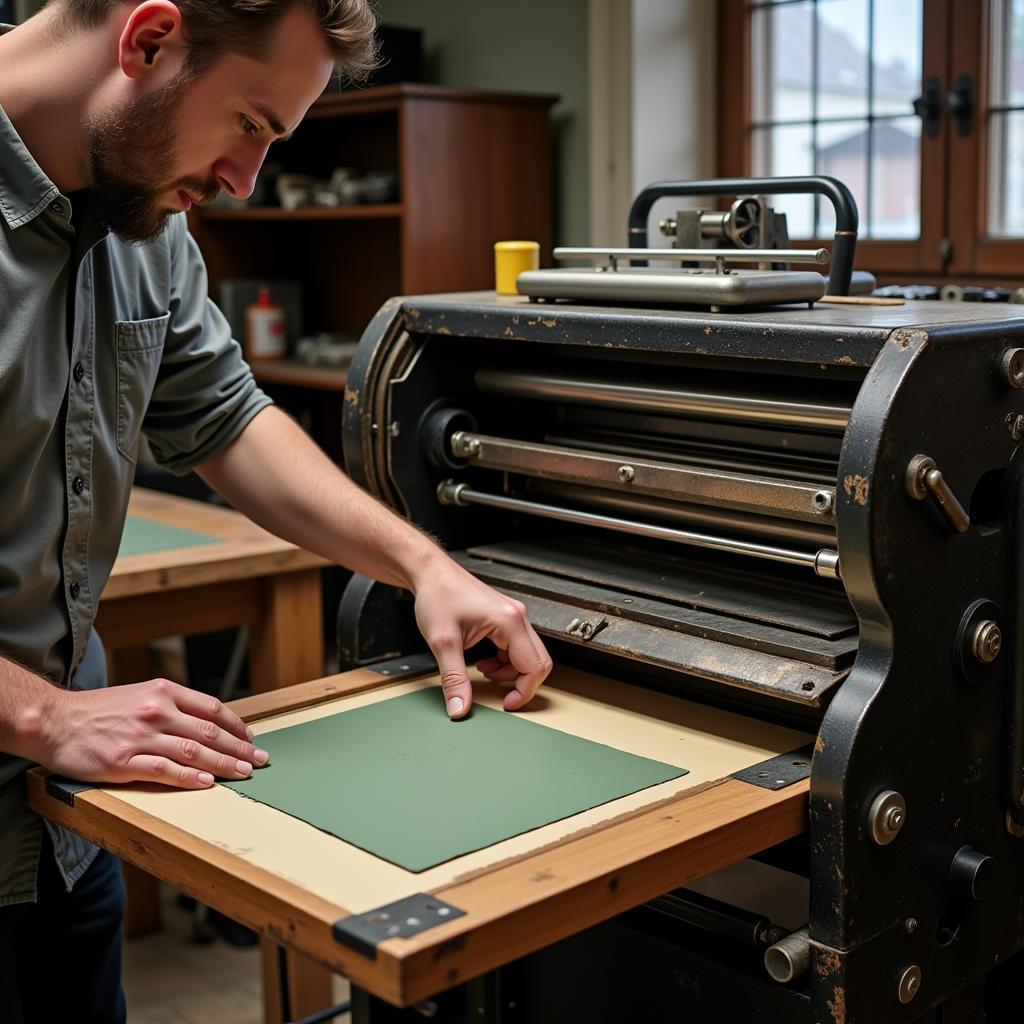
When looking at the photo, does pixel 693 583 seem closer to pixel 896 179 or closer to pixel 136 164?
pixel 136 164

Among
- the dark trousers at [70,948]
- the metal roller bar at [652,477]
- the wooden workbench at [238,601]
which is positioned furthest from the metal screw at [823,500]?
the wooden workbench at [238,601]

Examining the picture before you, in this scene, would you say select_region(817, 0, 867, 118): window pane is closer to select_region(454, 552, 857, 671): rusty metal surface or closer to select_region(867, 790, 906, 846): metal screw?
select_region(454, 552, 857, 671): rusty metal surface

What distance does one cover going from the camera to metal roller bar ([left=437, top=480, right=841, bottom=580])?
1209mm

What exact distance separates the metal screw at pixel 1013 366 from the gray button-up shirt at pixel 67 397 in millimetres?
813

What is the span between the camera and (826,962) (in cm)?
112

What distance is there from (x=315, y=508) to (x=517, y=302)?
31cm

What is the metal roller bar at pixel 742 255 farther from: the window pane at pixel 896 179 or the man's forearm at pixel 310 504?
the window pane at pixel 896 179

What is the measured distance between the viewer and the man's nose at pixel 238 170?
49.2 inches

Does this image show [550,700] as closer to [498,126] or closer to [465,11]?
[498,126]

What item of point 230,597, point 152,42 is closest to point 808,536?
point 152,42

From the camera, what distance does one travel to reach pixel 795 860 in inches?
57.1

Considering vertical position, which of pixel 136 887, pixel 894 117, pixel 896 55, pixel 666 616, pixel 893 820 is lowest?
pixel 136 887

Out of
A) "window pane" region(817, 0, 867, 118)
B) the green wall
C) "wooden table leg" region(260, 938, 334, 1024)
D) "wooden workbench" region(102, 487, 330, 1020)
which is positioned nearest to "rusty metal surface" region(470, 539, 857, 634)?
"wooden workbench" region(102, 487, 330, 1020)

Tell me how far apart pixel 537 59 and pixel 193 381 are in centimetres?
214
